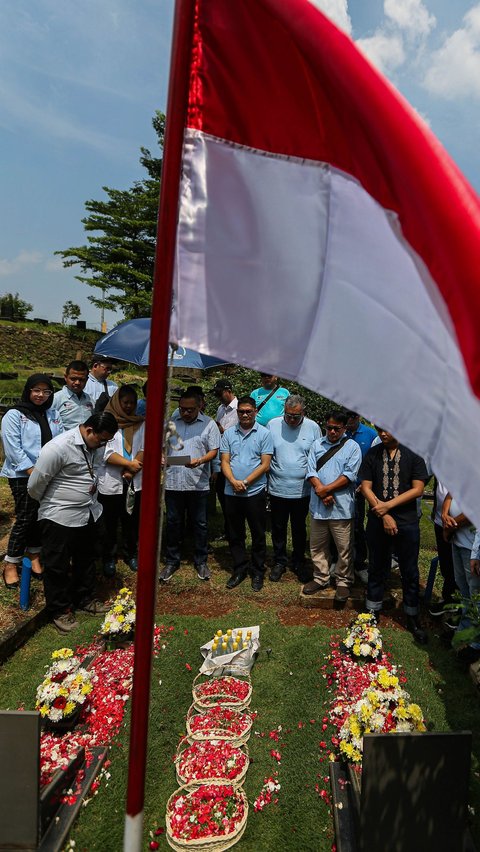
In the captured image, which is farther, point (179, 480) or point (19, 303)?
point (19, 303)

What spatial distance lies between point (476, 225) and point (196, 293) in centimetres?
80

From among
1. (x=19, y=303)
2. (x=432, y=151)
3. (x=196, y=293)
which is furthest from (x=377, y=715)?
(x=19, y=303)

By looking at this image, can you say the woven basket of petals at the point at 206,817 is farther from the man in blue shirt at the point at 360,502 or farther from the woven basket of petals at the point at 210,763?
the man in blue shirt at the point at 360,502

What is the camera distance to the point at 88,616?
5043mm

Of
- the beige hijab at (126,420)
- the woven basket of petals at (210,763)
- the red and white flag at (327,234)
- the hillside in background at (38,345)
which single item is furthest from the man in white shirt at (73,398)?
the hillside in background at (38,345)

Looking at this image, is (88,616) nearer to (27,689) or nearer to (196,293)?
(27,689)

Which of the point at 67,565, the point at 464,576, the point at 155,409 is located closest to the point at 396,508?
the point at 464,576

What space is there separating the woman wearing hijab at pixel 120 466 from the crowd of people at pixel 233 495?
13 mm

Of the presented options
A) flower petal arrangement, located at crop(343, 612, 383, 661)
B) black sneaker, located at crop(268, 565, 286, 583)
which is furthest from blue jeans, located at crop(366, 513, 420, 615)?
black sneaker, located at crop(268, 565, 286, 583)

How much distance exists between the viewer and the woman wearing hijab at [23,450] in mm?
5188

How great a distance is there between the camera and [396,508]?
15.7 ft

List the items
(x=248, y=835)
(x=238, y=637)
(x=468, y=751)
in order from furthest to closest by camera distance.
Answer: (x=238, y=637), (x=248, y=835), (x=468, y=751)

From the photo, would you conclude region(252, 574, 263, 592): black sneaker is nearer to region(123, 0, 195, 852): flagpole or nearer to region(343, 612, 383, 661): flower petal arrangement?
region(343, 612, 383, 661): flower petal arrangement

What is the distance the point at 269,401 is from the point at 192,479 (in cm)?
179
